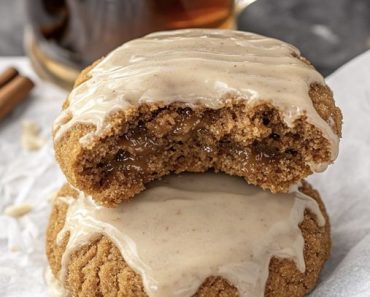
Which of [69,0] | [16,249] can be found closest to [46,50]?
[69,0]

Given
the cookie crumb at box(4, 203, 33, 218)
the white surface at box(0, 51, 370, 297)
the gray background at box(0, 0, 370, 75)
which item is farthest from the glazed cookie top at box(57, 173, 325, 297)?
the gray background at box(0, 0, 370, 75)

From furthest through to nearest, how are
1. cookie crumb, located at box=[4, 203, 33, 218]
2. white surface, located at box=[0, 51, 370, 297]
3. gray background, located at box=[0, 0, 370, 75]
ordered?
gray background, located at box=[0, 0, 370, 75]
cookie crumb, located at box=[4, 203, 33, 218]
white surface, located at box=[0, 51, 370, 297]

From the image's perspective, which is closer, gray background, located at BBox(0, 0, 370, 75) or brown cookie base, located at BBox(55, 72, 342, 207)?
brown cookie base, located at BBox(55, 72, 342, 207)

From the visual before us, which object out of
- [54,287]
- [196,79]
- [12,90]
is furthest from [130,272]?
[12,90]

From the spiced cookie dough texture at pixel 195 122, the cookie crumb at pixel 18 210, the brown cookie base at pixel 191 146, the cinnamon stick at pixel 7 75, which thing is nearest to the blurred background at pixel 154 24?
the cinnamon stick at pixel 7 75

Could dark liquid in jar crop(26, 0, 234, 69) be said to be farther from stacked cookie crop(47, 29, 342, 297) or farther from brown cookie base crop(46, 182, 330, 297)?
brown cookie base crop(46, 182, 330, 297)
